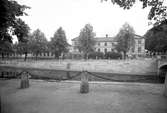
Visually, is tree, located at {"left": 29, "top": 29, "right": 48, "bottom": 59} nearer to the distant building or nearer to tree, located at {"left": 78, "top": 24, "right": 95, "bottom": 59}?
tree, located at {"left": 78, "top": 24, "right": 95, "bottom": 59}

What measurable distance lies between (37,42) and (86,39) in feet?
51.0

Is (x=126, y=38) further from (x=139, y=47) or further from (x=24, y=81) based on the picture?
(x=24, y=81)

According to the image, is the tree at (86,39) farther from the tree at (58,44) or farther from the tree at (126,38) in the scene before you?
the tree at (126,38)

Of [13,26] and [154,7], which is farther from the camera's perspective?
[13,26]

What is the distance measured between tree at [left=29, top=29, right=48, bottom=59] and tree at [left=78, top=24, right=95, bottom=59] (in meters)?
12.2

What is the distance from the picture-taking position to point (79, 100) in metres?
5.54

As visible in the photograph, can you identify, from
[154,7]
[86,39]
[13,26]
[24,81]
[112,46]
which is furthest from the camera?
[112,46]

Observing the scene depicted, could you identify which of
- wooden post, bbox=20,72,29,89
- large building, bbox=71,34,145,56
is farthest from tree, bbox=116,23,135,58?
wooden post, bbox=20,72,29,89

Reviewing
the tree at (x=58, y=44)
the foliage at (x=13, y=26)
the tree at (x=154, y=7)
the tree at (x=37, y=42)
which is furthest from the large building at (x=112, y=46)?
the tree at (x=154, y=7)

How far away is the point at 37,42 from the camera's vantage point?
Answer: 35844 mm

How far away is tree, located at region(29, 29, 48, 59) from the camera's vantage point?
115 feet

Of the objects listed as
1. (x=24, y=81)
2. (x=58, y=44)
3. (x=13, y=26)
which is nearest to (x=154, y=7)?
(x=13, y=26)

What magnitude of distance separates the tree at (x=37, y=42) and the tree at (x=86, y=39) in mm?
12207

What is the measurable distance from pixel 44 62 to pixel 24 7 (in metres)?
22.3
